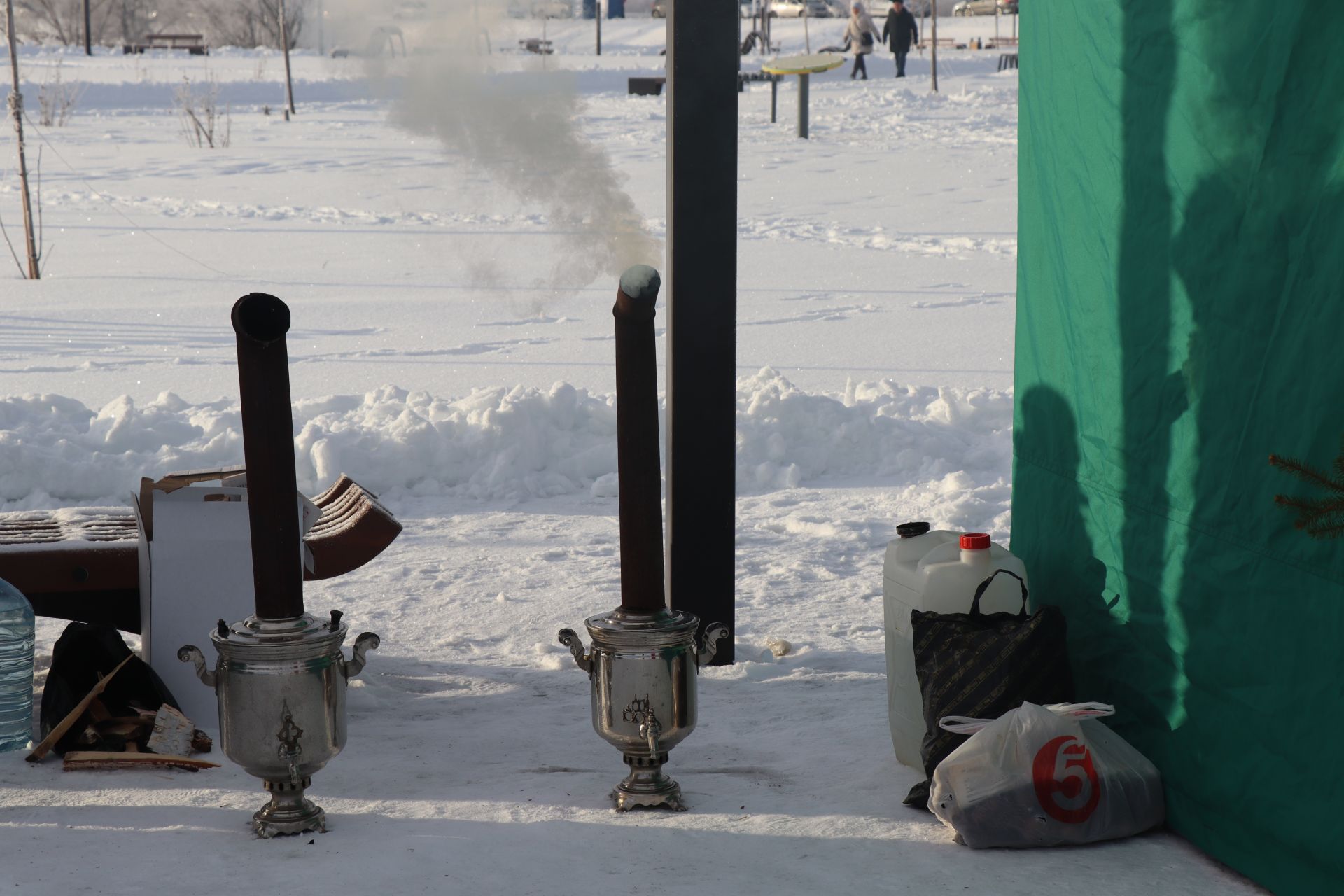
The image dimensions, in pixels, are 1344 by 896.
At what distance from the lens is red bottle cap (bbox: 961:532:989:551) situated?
338 centimetres

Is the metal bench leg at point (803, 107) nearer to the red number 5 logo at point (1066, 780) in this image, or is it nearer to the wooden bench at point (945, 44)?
the wooden bench at point (945, 44)

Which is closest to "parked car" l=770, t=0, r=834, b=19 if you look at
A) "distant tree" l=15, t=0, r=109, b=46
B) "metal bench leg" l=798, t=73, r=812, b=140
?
"distant tree" l=15, t=0, r=109, b=46

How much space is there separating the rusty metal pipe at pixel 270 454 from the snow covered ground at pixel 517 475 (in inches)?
22.4

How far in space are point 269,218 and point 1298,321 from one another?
44.9 feet

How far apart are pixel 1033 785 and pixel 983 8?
53455mm

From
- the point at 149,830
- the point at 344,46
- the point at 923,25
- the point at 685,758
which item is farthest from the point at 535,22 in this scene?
the point at 923,25

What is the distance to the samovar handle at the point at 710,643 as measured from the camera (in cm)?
333

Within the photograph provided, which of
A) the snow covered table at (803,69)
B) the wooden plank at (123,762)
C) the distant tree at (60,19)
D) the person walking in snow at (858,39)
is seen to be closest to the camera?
the wooden plank at (123,762)

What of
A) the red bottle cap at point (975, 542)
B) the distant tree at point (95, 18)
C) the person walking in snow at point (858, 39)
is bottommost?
the red bottle cap at point (975, 542)

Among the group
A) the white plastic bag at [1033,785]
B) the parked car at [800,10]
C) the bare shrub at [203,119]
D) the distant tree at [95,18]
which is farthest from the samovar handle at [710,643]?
the parked car at [800,10]

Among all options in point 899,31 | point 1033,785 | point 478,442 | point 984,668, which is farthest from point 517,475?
point 899,31

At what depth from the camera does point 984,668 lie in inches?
127

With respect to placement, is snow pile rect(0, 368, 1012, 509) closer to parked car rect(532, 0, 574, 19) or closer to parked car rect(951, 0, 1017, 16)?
parked car rect(532, 0, 574, 19)

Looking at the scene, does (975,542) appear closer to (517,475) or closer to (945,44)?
(517,475)
